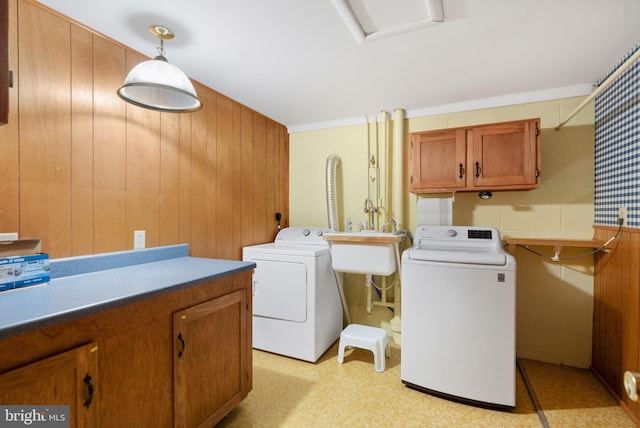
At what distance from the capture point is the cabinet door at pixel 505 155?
2.15m

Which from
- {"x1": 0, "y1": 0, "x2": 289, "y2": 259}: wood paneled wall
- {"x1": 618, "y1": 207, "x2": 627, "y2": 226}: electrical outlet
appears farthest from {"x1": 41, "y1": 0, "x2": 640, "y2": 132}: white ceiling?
{"x1": 618, "y1": 207, "x2": 627, "y2": 226}: electrical outlet

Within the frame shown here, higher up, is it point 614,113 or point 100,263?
point 614,113

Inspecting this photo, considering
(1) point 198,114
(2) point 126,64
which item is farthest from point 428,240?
(2) point 126,64

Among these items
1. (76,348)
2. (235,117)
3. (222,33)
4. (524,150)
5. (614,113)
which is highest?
(222,33)

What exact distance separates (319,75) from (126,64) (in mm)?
1243

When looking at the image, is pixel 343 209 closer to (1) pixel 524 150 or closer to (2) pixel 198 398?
(1) pixel 524 150

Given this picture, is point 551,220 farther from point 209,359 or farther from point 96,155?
point 96,155

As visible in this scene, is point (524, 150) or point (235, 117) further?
point (235, 117)

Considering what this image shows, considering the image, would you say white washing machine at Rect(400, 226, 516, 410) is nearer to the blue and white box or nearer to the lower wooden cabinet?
the lower wooden cabinet

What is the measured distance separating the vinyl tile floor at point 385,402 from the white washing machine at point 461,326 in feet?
0.40

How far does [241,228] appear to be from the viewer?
2.71 metres

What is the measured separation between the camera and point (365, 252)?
2299mm

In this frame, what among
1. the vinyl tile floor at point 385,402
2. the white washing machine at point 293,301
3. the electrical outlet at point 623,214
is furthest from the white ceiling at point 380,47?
the vinyl tile floor at point 385,402

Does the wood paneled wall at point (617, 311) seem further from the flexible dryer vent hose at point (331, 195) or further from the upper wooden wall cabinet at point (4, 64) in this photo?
the upper wooden wall cabinet at point (4, 64)
